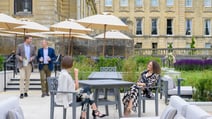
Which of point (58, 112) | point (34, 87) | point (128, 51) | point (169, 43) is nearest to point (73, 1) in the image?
point (128, 51)

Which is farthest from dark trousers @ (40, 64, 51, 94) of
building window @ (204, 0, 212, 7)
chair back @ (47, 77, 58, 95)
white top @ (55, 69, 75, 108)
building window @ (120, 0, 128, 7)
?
building window @ (204, 0, 212, 7)

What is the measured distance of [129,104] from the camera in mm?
12344

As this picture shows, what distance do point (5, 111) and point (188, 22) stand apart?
7690 cm

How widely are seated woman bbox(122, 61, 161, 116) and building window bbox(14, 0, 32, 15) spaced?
22864 millimetres

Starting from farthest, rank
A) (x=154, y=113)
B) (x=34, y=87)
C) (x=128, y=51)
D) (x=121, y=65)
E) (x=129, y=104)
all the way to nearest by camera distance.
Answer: (x=128, y=51) < (x=121, y=65) < (x=34, y=87) < (x=154, y=113) < (x=129, y=104)

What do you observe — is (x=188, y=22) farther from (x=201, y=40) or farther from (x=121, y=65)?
(x=121, y=65)

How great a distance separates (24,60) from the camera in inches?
690

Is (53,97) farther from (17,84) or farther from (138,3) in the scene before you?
(138,3)

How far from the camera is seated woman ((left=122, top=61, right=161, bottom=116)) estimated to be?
12366mm

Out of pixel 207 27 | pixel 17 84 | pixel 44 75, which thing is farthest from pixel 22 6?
pixel 207 27

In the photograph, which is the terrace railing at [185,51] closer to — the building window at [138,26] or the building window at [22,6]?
the building window at [22,6]

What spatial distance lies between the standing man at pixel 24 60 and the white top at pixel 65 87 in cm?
681

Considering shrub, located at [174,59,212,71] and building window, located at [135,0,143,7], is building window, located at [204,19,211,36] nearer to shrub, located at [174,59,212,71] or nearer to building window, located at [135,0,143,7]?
building window, located at [135,0,143,7]

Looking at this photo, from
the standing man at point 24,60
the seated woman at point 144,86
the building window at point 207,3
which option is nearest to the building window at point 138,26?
the building window at point 207,3
